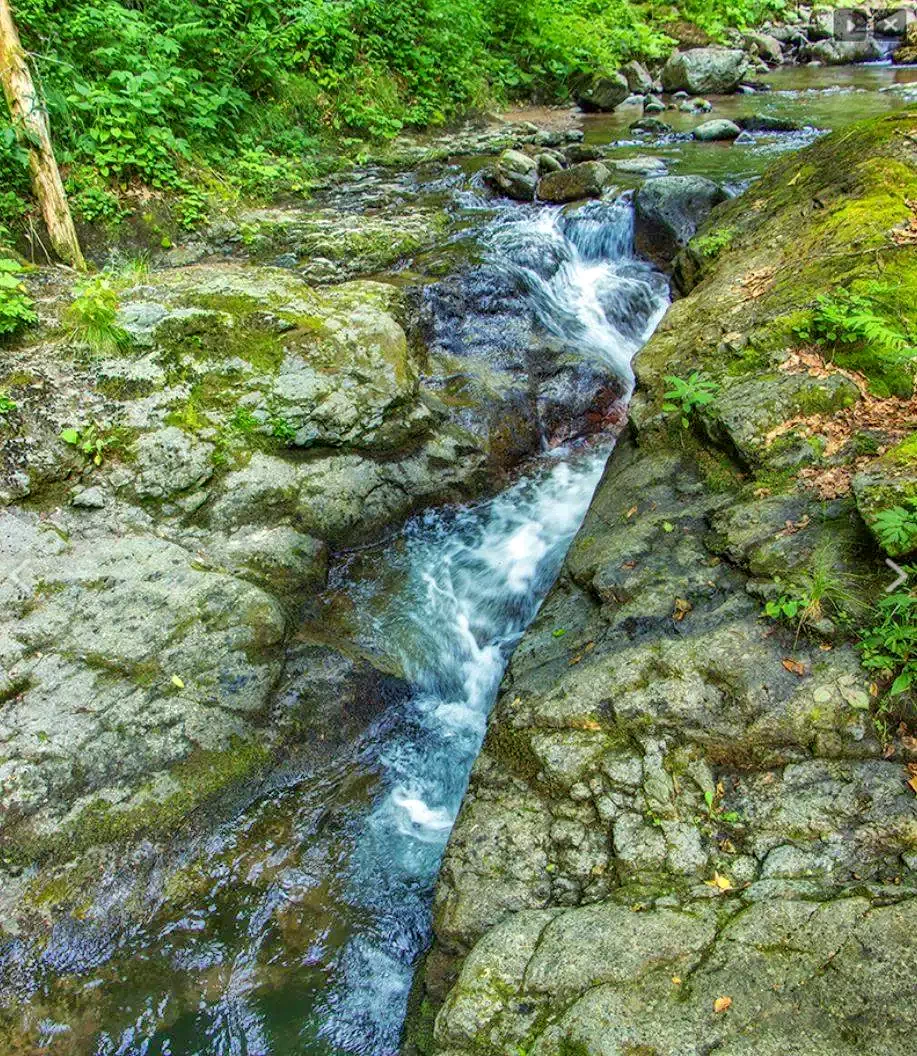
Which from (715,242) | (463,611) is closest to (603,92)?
(715,242)

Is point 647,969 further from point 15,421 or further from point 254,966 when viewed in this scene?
point 15,421

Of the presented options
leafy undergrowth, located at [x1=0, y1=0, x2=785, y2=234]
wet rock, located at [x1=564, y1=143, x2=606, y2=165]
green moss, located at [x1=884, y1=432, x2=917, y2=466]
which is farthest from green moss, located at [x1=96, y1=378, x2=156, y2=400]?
wet rock, located at [x1=564, y1=143, x2=606, y2=165]

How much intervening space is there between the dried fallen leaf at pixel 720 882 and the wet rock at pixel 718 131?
1454 centimetres

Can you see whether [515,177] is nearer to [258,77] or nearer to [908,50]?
[258,77]

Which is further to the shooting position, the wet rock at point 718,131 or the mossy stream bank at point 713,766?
the wet rock at point 718,131

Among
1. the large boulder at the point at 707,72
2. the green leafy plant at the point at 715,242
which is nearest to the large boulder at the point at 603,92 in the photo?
the large boulder at the point at 707,72

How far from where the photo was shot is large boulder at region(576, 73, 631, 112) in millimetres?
17641

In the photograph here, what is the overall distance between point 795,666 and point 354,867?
9.36ft

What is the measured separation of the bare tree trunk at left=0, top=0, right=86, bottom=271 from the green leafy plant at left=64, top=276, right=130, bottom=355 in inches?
75.1

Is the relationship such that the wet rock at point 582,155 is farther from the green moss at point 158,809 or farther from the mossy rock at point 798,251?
the green moss at point 158,809

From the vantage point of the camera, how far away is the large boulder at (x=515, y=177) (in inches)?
435

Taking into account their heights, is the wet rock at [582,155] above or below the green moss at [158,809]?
above

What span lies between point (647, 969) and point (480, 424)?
17.2 feet

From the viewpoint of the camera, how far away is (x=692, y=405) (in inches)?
199
